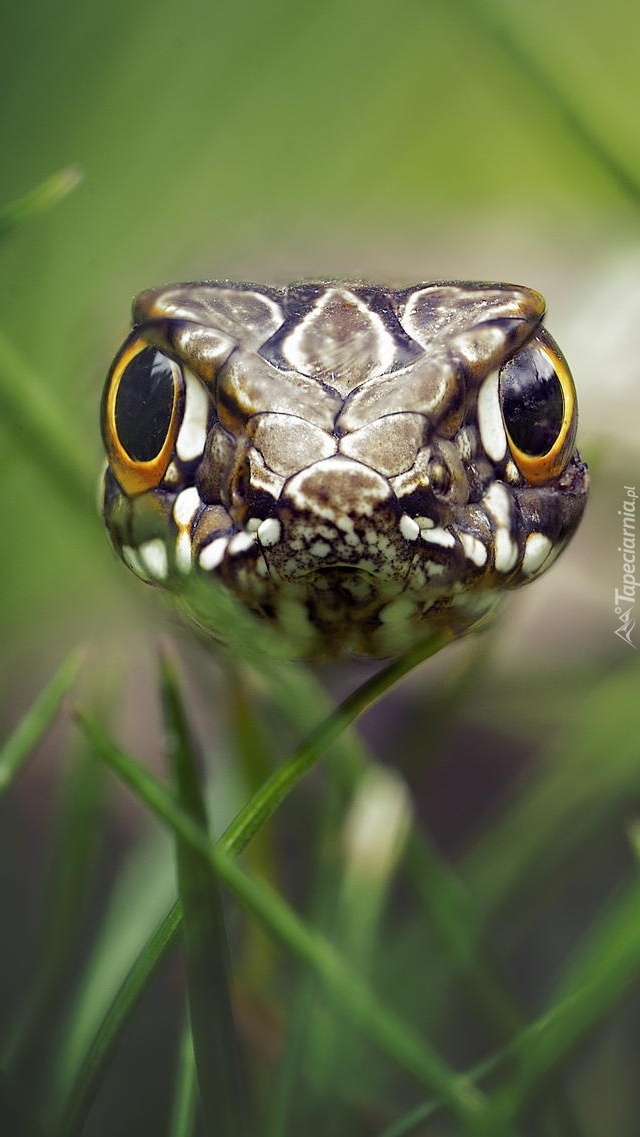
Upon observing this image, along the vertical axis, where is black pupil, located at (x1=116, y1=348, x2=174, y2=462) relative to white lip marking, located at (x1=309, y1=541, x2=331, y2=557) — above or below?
above

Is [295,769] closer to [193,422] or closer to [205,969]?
[205,969]

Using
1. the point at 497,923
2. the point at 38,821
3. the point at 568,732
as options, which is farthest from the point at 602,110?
the point at 38,821

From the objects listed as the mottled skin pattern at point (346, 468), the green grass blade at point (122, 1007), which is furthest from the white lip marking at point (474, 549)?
the green grass blade at point (122, 1007)

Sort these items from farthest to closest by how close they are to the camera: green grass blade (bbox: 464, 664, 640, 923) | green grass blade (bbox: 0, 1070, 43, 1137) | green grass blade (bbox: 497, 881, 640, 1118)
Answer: green grass blade (bbox: 464, 664, 640, 923) < green grass blade (bbox: 0, 1070, 43, 1137) < green grass blade (bbox: 497, 881, 640, 1118)

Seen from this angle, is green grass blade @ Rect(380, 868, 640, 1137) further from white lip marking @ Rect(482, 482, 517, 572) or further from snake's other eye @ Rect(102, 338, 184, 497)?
snake's other eye @ Rect(102, 338, 184, 497)

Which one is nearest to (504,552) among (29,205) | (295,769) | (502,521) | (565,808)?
(502,521)

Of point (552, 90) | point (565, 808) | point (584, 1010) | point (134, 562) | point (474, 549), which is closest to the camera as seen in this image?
point (584, 1010)

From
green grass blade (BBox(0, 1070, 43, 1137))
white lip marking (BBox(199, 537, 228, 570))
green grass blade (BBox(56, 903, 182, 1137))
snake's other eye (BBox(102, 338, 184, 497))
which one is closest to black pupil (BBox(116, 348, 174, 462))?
snake's other eye (BBox(102, 338, 184, 497))
